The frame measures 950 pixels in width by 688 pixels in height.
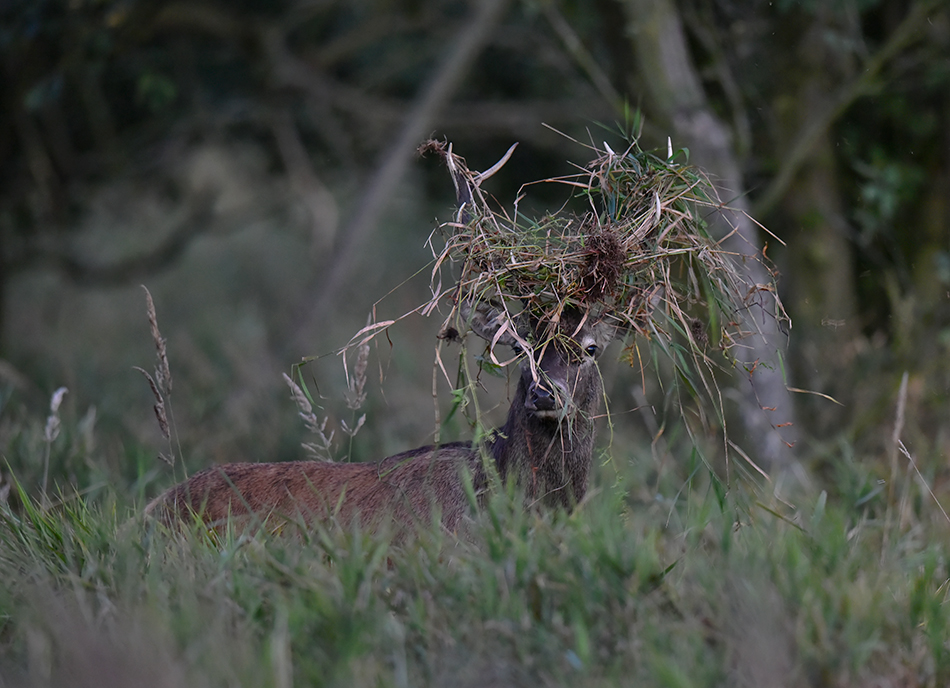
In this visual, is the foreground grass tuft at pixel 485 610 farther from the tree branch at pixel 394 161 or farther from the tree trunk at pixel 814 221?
the tree branch at pixel 394 161

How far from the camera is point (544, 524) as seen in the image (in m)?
3.31

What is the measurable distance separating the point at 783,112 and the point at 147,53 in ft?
18.1

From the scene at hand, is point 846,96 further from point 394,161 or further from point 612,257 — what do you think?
point 612,257

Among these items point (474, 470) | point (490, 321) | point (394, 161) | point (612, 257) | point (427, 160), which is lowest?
point (474, 470)

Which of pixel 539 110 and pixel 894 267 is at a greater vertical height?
pixel 539 110

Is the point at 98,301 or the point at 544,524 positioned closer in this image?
the point at 544,524

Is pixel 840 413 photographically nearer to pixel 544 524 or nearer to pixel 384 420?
pixel 384 420

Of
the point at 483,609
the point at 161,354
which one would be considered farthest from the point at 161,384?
the point at 483,609

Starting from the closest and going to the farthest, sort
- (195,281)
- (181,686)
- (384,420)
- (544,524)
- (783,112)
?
(181,686), (544,524), (783,112), (384,420), (195,281)

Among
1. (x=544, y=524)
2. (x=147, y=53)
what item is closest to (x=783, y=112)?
(x=544, y=524)

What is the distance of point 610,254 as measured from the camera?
11.6 feet

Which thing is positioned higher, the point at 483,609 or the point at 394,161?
the point at 394,161

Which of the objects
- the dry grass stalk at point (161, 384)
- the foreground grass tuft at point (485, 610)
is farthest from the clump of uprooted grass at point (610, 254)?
the dry grass stalk at point (161, 384)

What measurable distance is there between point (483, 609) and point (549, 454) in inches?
49.0
